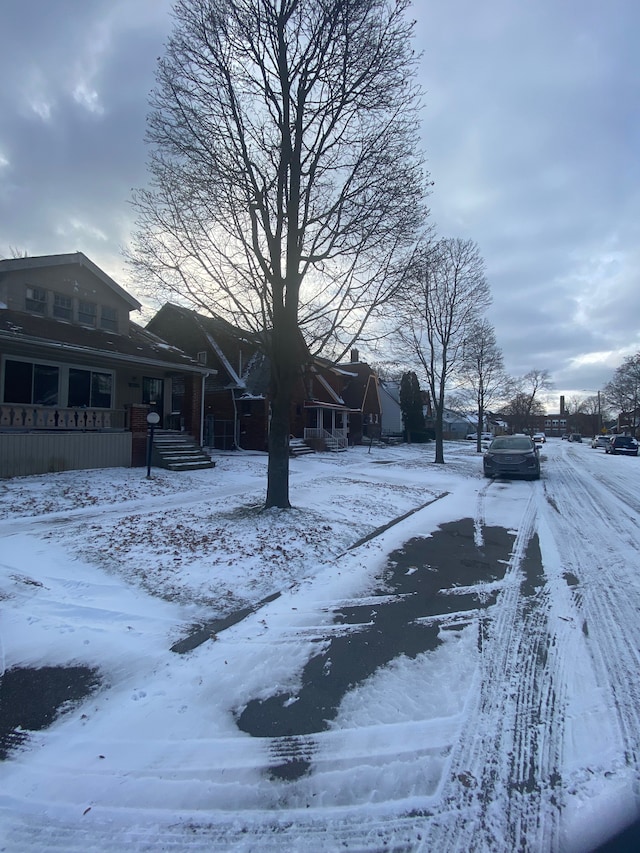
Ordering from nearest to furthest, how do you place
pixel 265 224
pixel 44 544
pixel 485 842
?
pixel 485 842 → pixel 44 544 → pixel 265 224

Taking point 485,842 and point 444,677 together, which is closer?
point 485,842

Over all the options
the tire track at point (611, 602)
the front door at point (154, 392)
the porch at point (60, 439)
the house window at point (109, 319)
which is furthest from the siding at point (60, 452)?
the tire track at point (611, 602)

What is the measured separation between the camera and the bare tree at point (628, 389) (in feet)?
218

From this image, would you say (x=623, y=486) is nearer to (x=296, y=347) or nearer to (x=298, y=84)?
(x=296, y=347)

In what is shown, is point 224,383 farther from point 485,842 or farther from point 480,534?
point 485,842

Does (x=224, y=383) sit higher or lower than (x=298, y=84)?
lower

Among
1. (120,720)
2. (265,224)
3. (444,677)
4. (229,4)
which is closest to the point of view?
(120,720)

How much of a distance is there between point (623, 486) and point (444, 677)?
1376 centimetres

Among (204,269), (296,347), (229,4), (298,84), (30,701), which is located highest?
(229,4)

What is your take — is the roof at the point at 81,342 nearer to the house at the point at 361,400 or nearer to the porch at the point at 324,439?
the porch at the point at 324,439

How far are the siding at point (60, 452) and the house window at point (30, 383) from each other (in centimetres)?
198

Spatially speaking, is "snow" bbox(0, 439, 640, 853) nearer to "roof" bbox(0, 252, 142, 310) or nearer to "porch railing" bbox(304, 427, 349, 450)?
"roof" bbox(0, 252, 142, 310)

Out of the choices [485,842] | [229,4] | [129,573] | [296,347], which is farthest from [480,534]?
[229,4]

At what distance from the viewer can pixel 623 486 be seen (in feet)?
46.4
